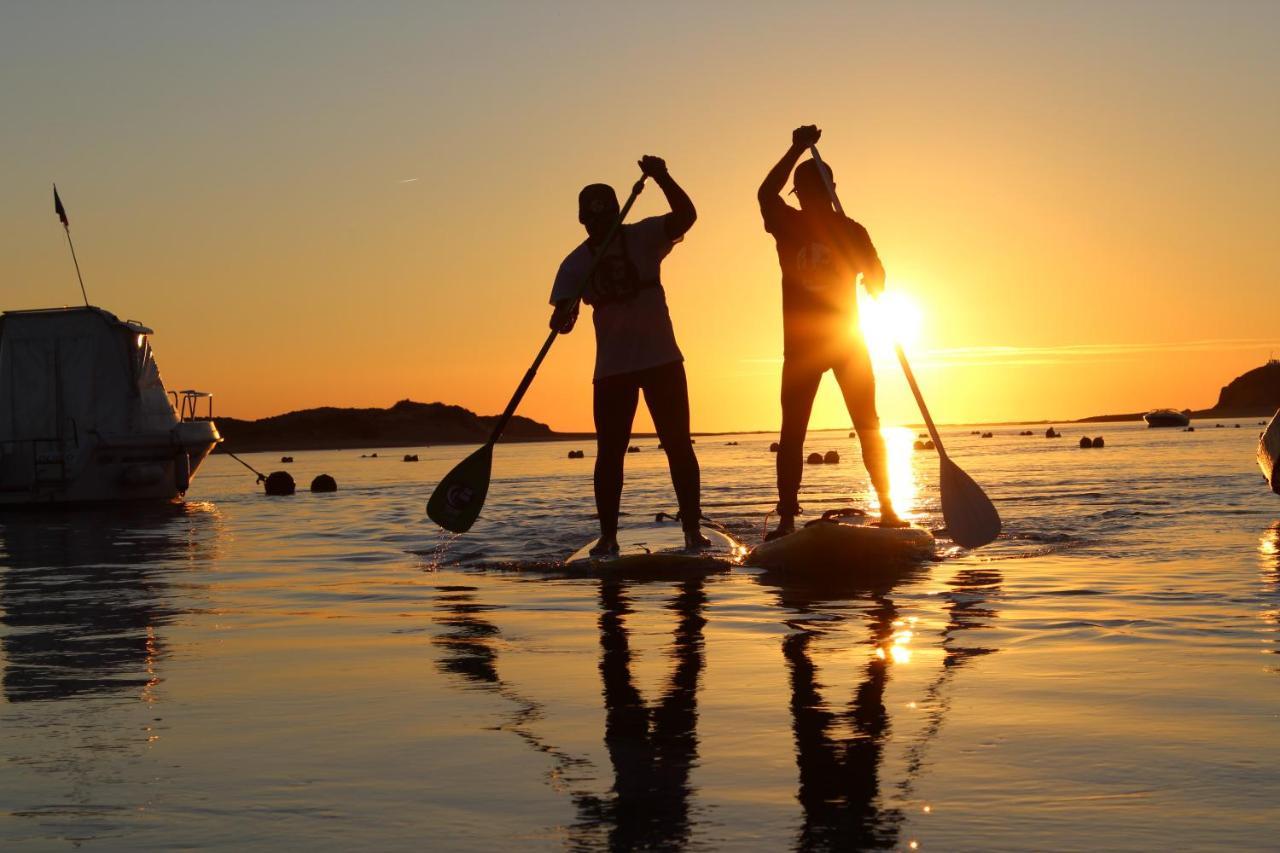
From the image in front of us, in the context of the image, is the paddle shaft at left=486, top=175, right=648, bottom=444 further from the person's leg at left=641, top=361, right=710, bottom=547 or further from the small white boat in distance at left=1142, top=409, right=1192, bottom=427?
the small white boat in distance at left=1142, top=409, right=1192, bottom=427

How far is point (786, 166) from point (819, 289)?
0.92 meters

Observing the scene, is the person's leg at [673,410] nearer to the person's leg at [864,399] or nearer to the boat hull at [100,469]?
the person's leg at [864,399]

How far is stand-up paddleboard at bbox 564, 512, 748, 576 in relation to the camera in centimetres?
1025

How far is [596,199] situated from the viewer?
10.4m

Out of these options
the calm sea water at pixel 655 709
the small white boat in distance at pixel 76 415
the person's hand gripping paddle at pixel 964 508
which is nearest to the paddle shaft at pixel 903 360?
the person's hand gripping paddle at pixel 964 508

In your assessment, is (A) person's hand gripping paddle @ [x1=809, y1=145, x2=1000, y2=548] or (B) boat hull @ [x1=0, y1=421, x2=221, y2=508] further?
(B) boat hull @ [x1=0, y1=421, x2=221, y2=508]

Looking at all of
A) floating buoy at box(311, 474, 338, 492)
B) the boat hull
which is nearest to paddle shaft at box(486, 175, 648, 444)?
the boat hull

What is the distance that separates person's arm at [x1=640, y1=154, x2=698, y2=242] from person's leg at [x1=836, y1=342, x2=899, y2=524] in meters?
1.53

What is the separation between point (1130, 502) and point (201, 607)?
12537 mm

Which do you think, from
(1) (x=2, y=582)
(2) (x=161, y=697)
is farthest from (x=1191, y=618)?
(1) (x=2, y=582)

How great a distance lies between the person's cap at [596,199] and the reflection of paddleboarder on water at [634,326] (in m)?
0.01

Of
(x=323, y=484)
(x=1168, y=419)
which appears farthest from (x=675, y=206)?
(x=1168, y=419)

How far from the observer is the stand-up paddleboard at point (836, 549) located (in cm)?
991

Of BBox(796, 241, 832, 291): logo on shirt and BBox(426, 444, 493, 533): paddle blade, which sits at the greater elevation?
BBox(796, 241, 832, 291): logo on shirt
